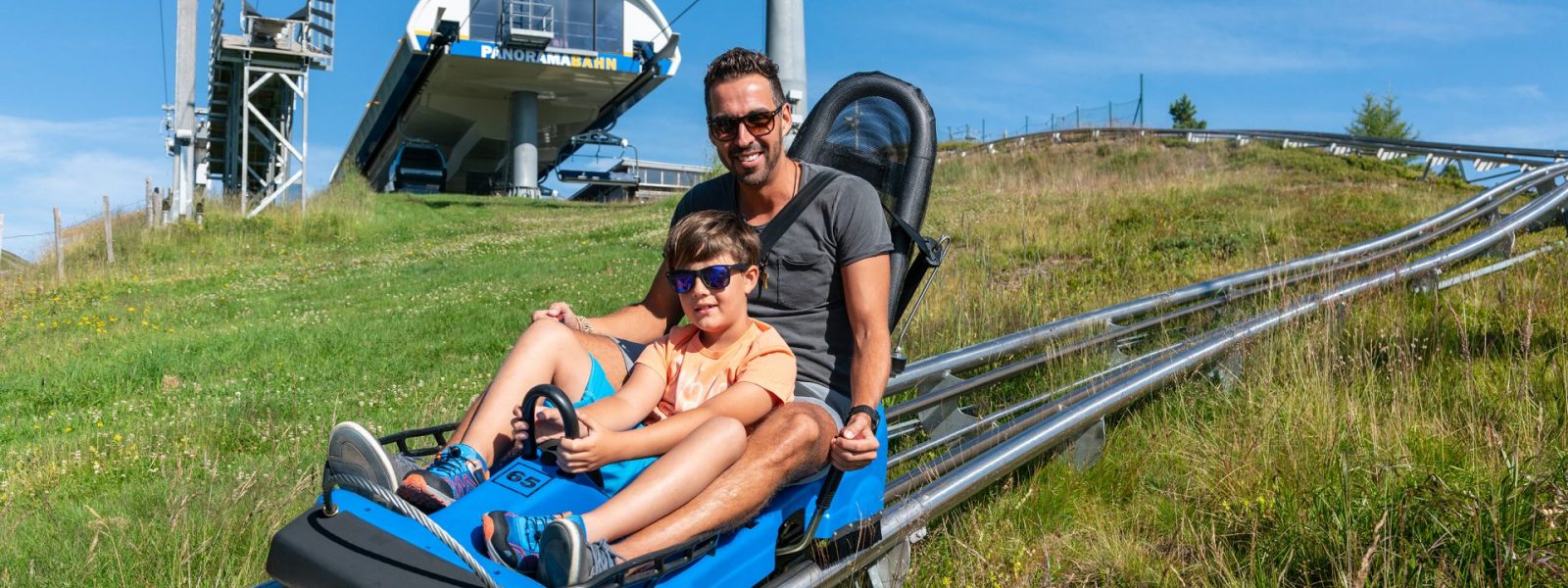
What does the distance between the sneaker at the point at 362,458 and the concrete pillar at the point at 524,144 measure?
3739 cm

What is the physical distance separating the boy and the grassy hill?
100 centimetres

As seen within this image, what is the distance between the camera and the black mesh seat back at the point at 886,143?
13.5 ft

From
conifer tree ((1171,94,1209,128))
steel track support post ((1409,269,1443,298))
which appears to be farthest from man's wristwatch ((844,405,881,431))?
conifer tree ((1171,94,1209,128))

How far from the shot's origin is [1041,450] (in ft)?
13.8

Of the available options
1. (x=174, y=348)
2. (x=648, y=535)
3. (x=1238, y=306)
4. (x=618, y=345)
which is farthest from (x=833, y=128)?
(x=174, y=348)

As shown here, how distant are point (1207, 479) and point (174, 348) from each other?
320 inches

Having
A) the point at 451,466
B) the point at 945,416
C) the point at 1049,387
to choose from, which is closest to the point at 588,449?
the point at 451,466

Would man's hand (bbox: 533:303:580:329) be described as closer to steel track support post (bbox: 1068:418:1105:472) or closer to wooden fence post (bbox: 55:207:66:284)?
steel track support post (bbox: 1068:418:1105:472)

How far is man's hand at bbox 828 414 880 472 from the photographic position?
10.1ft

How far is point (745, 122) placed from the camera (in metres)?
3.60

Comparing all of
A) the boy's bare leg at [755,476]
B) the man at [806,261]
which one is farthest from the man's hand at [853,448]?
the man at [806,261]

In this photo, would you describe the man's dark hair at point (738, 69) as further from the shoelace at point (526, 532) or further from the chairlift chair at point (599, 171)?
the chairlift chair at point (599, 171)

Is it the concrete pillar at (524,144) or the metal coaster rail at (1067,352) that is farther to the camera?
the concrete pillar at (524,144)

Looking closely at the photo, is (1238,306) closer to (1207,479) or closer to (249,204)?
(1207,479)
